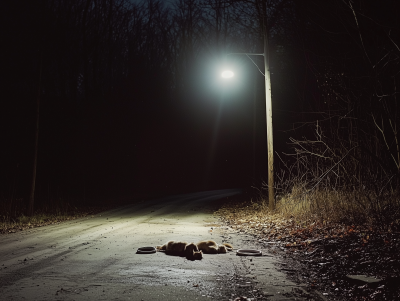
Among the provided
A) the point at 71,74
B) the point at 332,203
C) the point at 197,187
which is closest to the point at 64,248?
the point at 332,203

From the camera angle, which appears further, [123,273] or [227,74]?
[227,74]

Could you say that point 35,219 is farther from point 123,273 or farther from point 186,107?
point 186,107

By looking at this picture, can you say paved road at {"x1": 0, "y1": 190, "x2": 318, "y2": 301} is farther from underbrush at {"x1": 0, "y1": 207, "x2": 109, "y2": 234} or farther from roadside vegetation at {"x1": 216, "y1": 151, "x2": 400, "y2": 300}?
underbrush at {"x1": 0, "y1": 207, "x2": 109, "y2": 234}

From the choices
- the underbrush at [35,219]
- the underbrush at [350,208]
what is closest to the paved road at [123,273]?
the underbrush at [350,208]

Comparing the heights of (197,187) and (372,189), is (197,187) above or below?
below

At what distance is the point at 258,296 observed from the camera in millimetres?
4570

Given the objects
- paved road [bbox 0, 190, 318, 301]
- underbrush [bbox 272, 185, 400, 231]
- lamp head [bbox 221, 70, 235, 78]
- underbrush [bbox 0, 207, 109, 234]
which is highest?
lamp head [bbox 221, 70, 235, 78]

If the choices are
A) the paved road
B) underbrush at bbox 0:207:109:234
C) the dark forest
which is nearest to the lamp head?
the dark forest

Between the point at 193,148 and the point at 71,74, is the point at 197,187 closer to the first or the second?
the point at 193,148

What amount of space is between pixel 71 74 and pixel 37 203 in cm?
1584

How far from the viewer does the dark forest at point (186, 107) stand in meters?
10.8

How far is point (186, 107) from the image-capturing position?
1786 inches

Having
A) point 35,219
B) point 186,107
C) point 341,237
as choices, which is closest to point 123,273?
point 341,237

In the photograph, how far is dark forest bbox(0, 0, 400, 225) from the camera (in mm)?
10812
